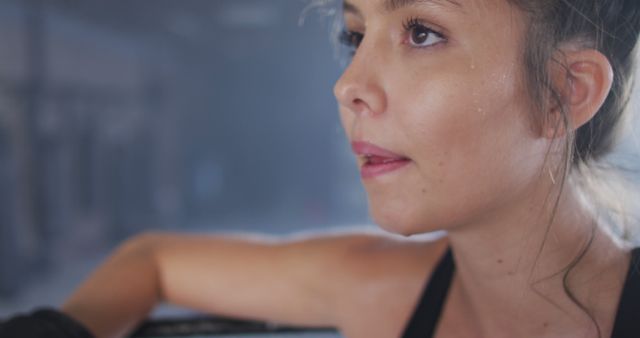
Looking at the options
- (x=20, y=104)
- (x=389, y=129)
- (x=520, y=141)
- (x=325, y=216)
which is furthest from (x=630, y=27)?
(x=20, y=104)

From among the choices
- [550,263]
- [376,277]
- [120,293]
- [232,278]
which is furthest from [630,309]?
[120,293]

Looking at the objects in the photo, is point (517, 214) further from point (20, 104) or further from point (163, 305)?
point (20, 104)

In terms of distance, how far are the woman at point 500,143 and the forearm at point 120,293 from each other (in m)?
0.44

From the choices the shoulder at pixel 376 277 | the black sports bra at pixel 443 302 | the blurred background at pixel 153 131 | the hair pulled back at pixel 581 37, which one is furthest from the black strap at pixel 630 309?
the blurred background at pixel 153 131

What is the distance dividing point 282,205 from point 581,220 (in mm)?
682

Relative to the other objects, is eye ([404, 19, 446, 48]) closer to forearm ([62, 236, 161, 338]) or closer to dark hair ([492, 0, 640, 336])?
dark hair ([492, 0, 640, 336])

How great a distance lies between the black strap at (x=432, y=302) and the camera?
75 cm

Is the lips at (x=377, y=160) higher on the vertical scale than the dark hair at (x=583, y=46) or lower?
lower

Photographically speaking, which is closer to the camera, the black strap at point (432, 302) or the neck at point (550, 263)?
the neck at point (550, 263)

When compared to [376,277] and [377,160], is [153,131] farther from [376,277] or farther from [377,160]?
[377,160]

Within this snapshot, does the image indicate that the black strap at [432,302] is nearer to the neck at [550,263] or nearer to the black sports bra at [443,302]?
the black sports bra at [443,302]

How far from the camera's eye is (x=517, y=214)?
646mm

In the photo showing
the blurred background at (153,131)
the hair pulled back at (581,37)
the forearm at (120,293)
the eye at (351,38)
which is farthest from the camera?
the blurred background at (153,131)

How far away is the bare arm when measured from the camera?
0.91m
